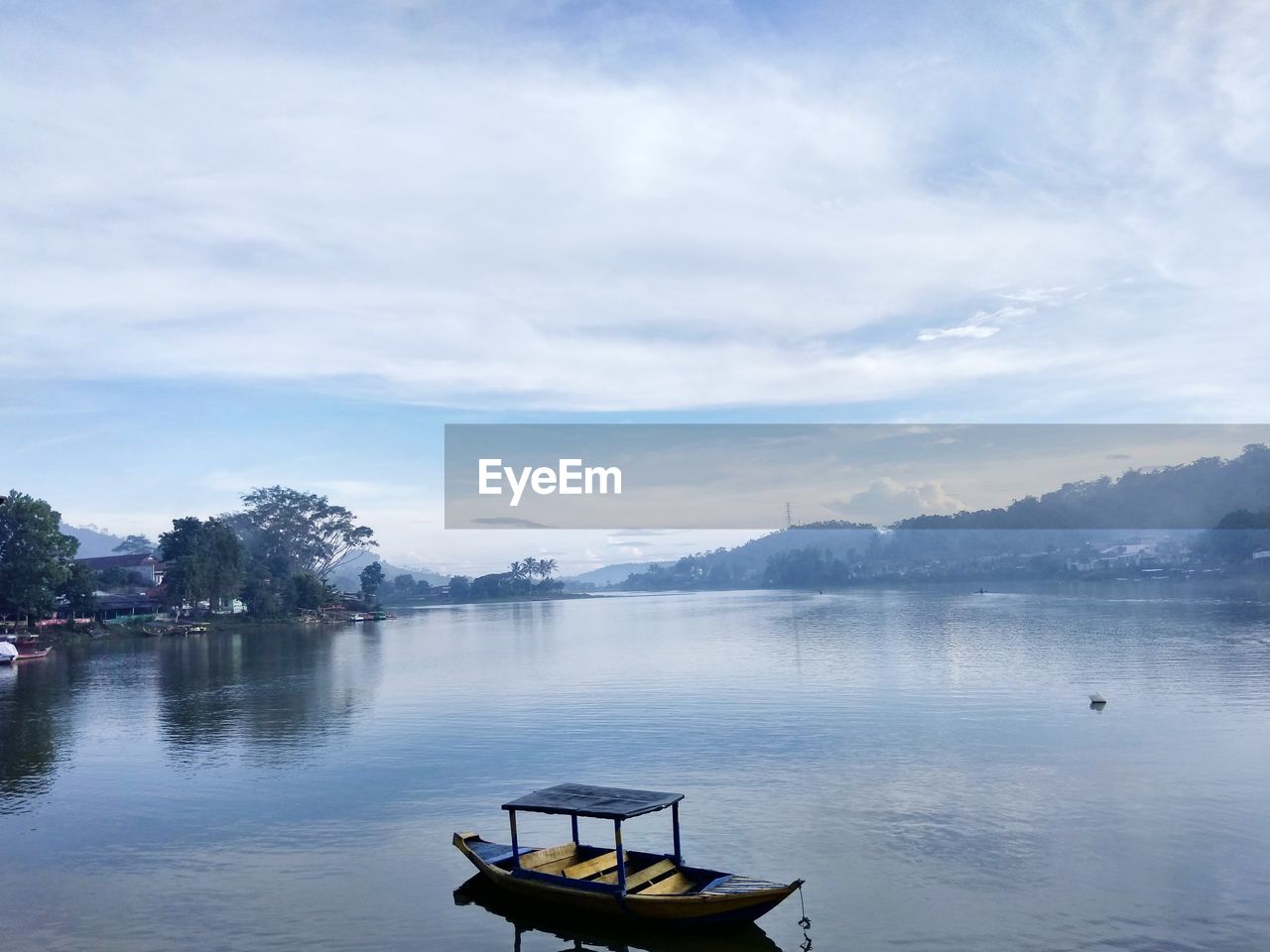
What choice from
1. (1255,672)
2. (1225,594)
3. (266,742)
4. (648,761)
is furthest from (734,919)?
(1225,594)

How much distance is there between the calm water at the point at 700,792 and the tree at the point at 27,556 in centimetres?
2257

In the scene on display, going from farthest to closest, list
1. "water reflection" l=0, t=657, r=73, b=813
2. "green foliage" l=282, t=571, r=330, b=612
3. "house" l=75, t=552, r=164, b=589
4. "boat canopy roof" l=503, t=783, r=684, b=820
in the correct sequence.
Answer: "house" l=75, t=552, r=164, b=589
"green foliage" l=282, t=571, r=330, b=612
"water reflection" l=0, t=657, r=73, b=813
"boat canopy roof" l=503, t=783, r=684, b=820

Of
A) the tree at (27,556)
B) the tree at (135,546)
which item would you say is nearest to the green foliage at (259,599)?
the tree at (27,556)

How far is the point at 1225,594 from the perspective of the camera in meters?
95.2

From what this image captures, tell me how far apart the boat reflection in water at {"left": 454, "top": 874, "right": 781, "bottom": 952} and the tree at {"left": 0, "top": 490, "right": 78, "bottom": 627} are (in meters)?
65.8

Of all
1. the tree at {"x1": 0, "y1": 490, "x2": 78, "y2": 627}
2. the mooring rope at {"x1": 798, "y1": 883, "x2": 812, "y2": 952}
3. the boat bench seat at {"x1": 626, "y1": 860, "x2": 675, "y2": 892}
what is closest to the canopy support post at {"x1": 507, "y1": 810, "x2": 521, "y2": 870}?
the boat bench seat at {"x1": 626, "y1": 860, "x2": 675, "y2": 892}

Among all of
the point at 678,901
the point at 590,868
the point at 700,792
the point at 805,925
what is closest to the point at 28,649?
the point at 700,792

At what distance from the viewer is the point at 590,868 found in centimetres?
1521

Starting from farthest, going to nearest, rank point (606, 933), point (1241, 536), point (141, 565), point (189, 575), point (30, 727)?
point (1241, 536)
point (141, 565)
point (189, 575)
point (30, 727)
point (606, 933)

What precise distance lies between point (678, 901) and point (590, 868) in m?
2.17

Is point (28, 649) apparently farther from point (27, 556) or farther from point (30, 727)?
point (30, 727)

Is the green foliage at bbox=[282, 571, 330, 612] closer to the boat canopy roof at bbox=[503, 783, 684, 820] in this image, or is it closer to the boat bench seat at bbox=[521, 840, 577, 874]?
the boat canopy roof at bbox=[503, 783, 684, 820]

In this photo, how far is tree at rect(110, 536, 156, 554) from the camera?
573 feet

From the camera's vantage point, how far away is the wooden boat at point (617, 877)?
1350cm
